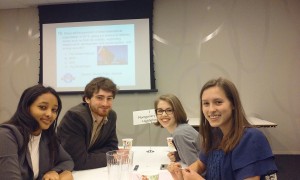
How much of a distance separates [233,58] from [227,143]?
3377 mm

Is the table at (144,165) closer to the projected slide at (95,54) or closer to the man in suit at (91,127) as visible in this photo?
the man in suit at (91,127)

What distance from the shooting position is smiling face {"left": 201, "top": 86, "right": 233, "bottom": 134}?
1.39 meters

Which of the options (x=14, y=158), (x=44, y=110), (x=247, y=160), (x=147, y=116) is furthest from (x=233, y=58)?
(x=14, y=158)

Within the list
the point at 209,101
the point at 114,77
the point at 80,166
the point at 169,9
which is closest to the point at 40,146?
the point at 80,166

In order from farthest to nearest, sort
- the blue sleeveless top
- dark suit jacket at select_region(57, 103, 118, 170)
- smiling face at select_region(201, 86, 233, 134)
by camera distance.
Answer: dark suit jacket at select_region(57, 103, 118, 170)
smiling face at select_region(201, 86, 233, 134)
the blue sleeveless top

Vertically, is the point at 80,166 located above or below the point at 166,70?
below

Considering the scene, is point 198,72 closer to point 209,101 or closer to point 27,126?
point 209,101

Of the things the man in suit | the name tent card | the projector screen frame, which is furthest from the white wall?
the man in suit

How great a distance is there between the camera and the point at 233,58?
447 cm

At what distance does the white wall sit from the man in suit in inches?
96.6

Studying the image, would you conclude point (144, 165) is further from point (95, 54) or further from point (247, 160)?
point (95, 54)

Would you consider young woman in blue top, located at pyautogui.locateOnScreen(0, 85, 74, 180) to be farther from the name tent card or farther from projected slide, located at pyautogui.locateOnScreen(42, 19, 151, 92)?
projected slide, located at pyautogui.locateOnScreen(42, 19, 151, 92)

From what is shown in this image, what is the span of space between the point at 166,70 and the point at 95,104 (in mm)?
2696

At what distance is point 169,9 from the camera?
456cm
